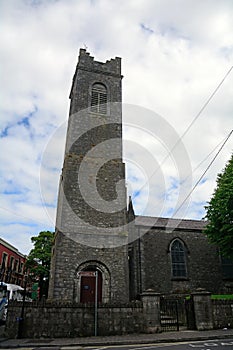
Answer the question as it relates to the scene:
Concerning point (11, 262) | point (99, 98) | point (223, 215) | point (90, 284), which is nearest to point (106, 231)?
point (90, 284)

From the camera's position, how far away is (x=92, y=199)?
58.7 feet

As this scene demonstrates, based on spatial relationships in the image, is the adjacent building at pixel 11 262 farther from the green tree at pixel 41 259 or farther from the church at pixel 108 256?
the church at pixel 108 256

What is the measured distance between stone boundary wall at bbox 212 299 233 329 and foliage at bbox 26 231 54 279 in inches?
912

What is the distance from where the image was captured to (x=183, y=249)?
24.2 meters

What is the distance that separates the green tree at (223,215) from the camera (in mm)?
18969

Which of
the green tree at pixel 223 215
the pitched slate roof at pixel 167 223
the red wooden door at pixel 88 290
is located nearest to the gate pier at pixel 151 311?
the red wooden door at pixel 88 290

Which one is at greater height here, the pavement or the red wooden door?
the red wooden door

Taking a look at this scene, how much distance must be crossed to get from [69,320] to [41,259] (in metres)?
23.0

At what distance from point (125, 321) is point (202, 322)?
11.7 feet

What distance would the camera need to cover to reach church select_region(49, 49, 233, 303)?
15938 millimetres

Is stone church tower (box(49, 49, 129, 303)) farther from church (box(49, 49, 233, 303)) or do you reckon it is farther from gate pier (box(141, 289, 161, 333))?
gate pier (box(141, 289, 161, 333))

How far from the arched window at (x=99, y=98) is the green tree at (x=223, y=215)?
10441 mm

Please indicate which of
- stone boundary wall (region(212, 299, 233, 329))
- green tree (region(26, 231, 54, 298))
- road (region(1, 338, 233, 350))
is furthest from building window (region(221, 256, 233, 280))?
green tree (region(26, 231, 54, 298))

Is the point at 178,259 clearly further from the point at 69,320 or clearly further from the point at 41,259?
the point at 41,259
